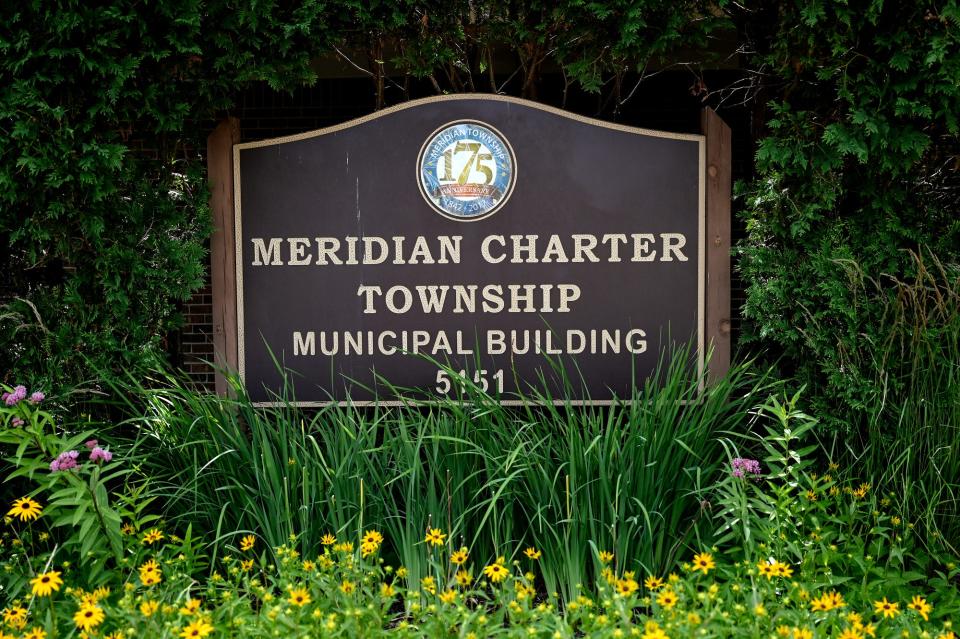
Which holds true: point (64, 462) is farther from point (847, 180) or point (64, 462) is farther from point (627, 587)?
point (847, 180)

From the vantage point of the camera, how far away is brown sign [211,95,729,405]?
3135mm

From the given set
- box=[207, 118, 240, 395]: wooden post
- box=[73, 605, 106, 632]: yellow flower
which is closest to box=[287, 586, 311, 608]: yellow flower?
box=[73, 605, 106, 632]: yellow flower

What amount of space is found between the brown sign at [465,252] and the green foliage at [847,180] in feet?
1.04

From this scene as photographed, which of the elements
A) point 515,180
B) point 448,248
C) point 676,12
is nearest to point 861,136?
point 676,12

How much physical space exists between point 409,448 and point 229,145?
1498 millimetres

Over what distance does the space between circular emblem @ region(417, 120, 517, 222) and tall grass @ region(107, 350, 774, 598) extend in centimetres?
80

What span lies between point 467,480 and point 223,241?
144 centimetres

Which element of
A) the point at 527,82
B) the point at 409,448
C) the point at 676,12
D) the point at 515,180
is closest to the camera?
the point at 409,448

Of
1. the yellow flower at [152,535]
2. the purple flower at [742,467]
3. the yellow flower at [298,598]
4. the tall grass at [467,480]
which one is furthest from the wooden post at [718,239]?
the yellow flower at [152,535]

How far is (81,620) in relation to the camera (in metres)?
1.81

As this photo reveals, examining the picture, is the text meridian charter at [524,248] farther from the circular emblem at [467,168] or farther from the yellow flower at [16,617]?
the yellow flower at [16,617]

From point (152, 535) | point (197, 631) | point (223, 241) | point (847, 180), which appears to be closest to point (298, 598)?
point (197, 631)

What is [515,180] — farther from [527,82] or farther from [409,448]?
[409,448]

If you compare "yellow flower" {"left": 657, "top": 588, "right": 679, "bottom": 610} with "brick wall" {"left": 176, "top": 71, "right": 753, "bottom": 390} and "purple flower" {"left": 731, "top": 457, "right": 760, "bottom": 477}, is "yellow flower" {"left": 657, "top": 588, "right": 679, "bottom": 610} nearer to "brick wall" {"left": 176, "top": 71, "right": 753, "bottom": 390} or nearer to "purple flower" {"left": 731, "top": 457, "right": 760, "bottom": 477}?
"purple flower" {"left": 731, "top": 457, "right": 760, "bottom": 477}
